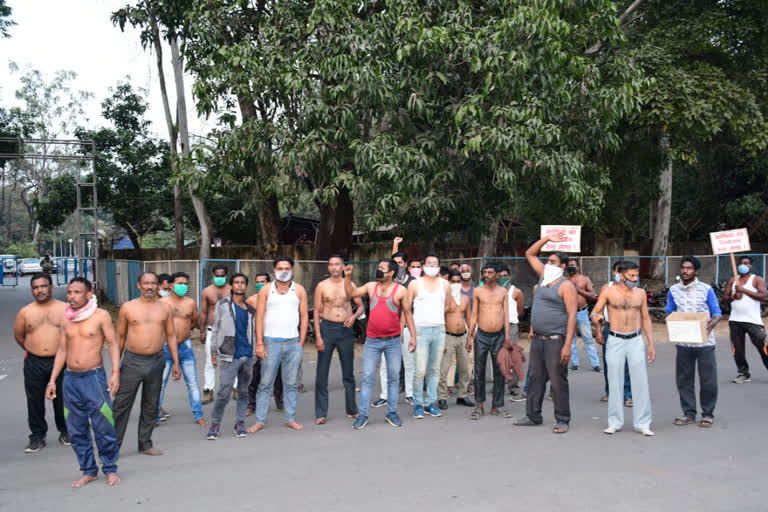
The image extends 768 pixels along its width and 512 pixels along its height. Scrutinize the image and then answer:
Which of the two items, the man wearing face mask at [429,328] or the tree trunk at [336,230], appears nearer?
the man wearing face mask at [429,328]

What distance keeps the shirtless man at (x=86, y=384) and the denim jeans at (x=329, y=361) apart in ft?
8.41

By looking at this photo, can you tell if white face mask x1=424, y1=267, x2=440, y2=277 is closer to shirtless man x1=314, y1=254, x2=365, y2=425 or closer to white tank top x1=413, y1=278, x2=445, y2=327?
white tank top x1=413, y1=278, x2=445, y2=327

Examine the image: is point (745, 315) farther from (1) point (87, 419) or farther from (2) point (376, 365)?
(1) point (87, 419)

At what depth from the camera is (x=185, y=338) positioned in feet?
27.9

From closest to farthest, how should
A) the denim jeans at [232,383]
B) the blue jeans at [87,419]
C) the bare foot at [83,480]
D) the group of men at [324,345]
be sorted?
the bare foot at [83,480] < the blue jeans at [87,419] < the group of men at [324,345] < the denim jeans at [232,383]

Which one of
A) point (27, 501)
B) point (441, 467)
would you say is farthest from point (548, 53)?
point (27, 501)

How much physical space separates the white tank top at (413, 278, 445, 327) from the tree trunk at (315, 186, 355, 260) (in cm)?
852

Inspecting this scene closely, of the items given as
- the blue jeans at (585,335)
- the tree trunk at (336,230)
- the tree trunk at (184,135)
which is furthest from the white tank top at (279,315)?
the tree trunk at (184,135)

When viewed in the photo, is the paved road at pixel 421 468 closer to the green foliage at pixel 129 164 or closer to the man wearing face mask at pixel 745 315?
the man wearing face mask at pixel 745 315

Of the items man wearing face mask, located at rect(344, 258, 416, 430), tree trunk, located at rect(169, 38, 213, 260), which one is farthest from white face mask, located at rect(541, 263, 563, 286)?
tree trunk, located at rect(169, 38, 213, 260)

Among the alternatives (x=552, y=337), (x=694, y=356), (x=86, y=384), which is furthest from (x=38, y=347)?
(x=694, y=356)

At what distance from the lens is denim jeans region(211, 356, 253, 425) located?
7.45m

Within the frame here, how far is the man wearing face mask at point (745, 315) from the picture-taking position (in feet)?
34.1

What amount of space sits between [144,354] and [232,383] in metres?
1.15
